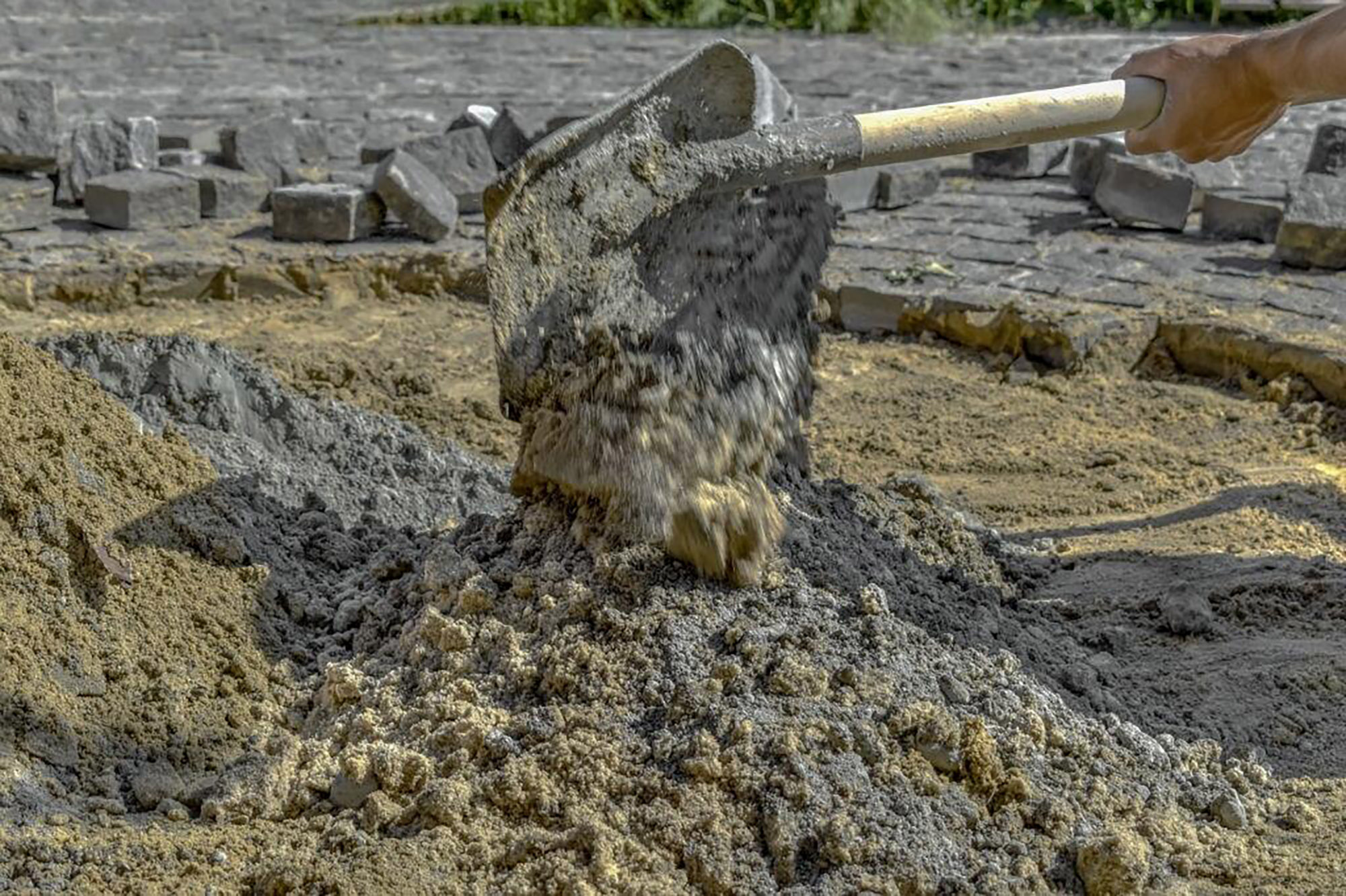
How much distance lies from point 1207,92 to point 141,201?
4.83m

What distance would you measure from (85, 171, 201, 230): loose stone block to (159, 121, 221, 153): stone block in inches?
31.0

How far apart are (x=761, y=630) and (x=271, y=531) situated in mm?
1365

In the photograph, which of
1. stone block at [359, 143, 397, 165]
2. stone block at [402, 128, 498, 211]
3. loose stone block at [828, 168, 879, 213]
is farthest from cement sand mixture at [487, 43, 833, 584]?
stone block at [359, 143, 397, 165]

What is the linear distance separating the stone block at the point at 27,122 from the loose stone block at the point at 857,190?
3.71 m

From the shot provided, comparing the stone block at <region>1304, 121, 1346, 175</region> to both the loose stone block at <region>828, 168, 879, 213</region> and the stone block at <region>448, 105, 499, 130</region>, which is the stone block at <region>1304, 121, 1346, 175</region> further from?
the stone block at <region>448, 105, 499, 130</region>

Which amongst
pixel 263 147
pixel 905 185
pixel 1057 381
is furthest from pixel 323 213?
pixel 1057 381

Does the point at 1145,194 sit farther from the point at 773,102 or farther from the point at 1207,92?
the point at 1207,92

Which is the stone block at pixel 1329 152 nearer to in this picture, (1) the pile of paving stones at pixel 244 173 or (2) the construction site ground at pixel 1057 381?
(2) the construction site ground at pixel 1057 381

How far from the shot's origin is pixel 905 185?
7.27 meters

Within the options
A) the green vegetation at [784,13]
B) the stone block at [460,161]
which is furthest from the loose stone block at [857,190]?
the green vegetation at [784,13]

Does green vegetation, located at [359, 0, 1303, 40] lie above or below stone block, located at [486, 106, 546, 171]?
above

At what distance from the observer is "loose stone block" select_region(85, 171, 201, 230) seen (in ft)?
22.0

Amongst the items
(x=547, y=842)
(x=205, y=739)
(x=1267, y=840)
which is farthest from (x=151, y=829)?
(x=1267, y=840)

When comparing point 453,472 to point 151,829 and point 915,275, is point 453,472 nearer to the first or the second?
point 151,829
